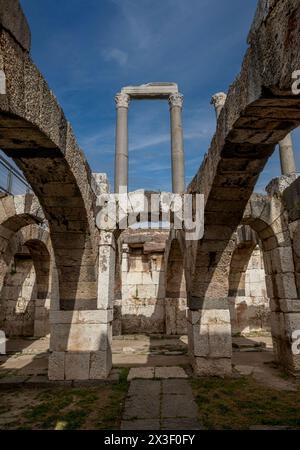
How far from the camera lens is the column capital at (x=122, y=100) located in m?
15.2

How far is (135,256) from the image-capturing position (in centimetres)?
1286

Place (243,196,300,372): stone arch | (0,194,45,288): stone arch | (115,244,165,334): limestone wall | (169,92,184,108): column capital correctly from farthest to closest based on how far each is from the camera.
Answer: (169,92,184,108): column capital → (115,244,165,334): limestone wall → (0,194,45,288): stone arch → (243,196,300,372): stone arch

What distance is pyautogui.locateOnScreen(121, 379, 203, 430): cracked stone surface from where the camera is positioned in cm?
359

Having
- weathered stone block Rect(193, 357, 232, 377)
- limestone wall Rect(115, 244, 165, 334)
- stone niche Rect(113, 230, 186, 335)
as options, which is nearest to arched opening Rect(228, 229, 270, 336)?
stone niche Rect(113, 230, 186, 335)

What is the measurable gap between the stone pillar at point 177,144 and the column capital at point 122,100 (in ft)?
7.11

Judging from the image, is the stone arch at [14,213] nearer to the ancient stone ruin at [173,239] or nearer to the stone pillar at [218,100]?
the ancient stone ruin at [173,239]

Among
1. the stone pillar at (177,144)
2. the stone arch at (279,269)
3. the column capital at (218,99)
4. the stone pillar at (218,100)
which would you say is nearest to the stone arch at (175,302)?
the stone pillar at (177,144)

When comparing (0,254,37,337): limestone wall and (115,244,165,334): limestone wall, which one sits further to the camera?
(115,244,165,334): limestone wall

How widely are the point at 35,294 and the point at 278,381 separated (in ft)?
31.1

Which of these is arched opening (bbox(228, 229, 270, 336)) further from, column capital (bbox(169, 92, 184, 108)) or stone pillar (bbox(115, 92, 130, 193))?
column capital (bbox(169, 92, 184, 108))

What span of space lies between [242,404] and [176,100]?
13776 mm

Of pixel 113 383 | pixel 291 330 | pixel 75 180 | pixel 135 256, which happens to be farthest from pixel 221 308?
pixel 135 256

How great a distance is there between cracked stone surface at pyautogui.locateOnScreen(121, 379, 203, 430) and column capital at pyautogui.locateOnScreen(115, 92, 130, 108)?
13.2 metres
